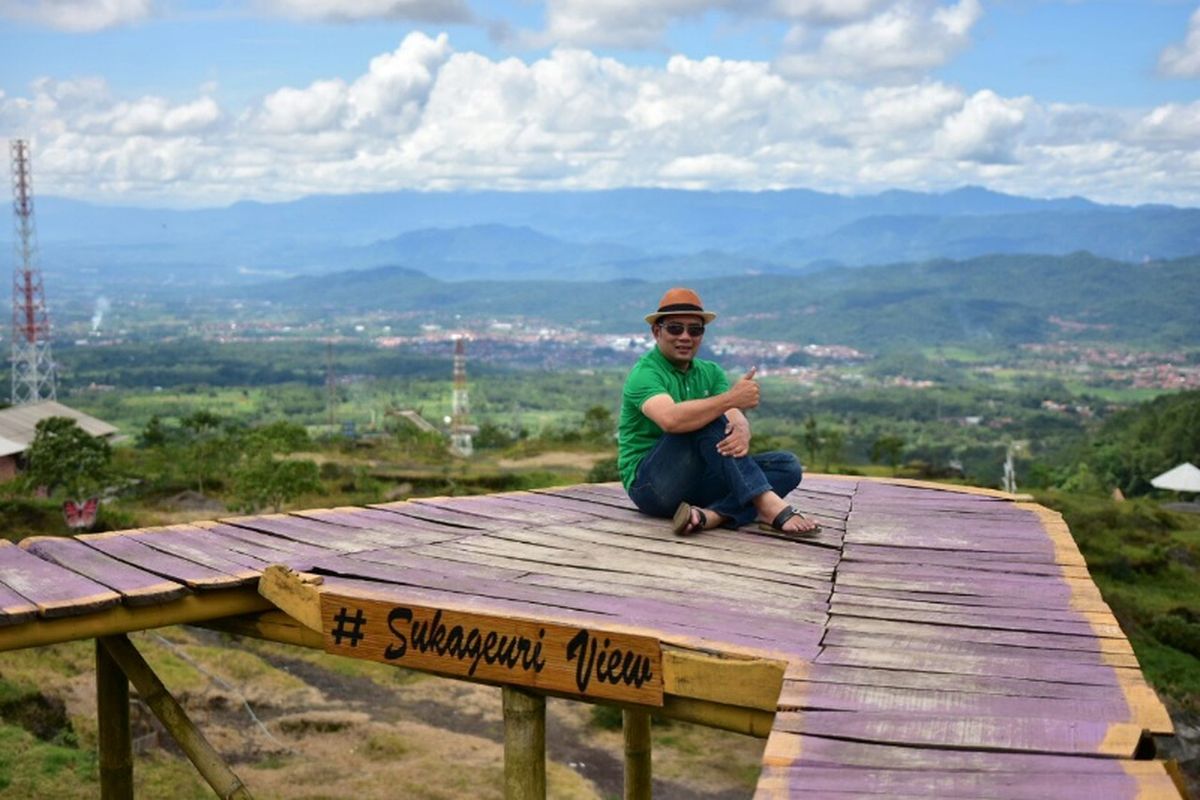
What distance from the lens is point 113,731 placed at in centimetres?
753

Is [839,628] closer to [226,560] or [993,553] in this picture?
[993,553]

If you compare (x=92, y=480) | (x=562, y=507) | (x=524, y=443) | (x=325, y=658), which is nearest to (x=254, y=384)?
(x=524, y=443)

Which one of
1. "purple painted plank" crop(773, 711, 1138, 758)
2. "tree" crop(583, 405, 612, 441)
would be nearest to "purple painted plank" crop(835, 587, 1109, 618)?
"purple painted plank" crop(773, 711, 1138, 758)

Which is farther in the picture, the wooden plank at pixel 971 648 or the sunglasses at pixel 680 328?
the sunglasses at pixel 680 328

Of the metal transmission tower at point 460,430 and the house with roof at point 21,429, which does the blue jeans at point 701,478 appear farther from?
the metal transmission tower at point 460,430

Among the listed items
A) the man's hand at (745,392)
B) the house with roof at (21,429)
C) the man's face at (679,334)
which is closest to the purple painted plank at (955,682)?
the man's hand at (745,392)

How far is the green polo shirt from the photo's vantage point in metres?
6.97

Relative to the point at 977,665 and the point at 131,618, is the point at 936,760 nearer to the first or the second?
the point at 977,665

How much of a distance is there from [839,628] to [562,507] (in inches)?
129

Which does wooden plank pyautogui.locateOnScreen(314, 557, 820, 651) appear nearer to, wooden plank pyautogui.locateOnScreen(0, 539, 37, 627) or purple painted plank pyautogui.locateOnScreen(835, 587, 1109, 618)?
purple painted plank pyautogui.locateOnScreen(835, 587, 1109, 618)

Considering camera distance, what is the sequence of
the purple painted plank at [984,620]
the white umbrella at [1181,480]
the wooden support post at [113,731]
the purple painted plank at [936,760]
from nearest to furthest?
1. the purple painted plank at [936,760]
2. the purple painted plank at [984,620]
3. the wooden support post at [113,731]
4. the white umbrella at [1181,480]

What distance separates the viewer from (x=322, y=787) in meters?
13.0

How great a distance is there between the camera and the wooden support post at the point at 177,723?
7094 mm

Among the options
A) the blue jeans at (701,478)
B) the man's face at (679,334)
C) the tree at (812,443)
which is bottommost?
the tree at (812,443)
